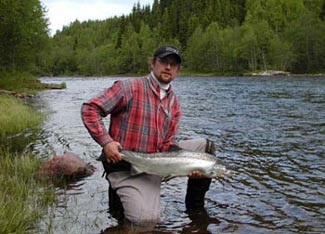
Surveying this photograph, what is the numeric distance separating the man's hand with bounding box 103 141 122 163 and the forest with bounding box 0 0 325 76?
27.4 metres

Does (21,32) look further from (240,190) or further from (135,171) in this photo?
(135,171)

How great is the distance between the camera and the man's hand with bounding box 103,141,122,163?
5070mm

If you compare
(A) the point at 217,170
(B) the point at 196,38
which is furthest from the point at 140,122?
(B) the point at 196,38

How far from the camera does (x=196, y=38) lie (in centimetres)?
11669

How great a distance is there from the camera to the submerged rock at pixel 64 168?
7.75 metres

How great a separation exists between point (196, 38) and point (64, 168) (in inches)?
4378

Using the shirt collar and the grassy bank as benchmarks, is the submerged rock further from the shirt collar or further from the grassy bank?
the shirt collar

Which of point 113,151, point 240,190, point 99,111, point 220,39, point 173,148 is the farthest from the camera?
point 220,39

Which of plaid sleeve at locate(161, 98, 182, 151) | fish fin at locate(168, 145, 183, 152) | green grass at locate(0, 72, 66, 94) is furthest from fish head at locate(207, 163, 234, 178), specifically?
green grass at locate(0, 72, 66, 94)

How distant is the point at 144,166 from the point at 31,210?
62.7 inches

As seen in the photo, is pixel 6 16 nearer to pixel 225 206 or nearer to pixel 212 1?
pixel 225 206

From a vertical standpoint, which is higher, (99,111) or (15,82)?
(99,111)

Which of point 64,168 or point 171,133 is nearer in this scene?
point 171,133

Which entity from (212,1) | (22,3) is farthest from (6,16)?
(212,1)
